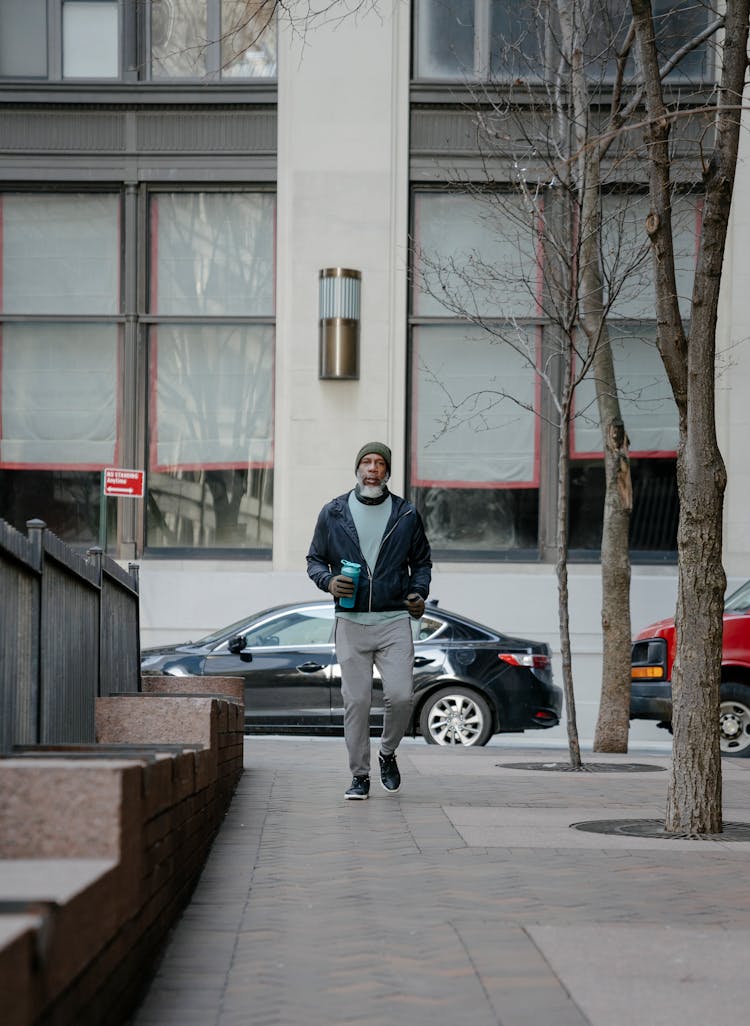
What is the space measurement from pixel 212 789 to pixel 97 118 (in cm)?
1556

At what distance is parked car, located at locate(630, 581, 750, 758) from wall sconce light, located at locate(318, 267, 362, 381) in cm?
612

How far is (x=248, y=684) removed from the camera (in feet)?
53.7

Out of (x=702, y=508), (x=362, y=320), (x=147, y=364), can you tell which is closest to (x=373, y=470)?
(x=702, y=508)

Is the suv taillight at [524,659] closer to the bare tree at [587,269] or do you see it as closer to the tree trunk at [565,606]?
the bare tree at [587,269]

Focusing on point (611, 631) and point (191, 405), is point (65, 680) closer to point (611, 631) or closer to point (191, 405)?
point (611, 631)

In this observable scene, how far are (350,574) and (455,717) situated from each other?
661 cm

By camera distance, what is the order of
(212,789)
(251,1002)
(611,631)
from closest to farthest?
(251,1002) → (212,789) → (611,631)

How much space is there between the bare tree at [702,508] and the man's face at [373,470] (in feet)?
6.80

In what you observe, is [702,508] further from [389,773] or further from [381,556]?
[389,773]

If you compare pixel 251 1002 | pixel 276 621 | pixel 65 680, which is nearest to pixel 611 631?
pixel 276 621

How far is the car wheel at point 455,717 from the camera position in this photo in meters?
16.0

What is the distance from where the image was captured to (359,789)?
385 inches

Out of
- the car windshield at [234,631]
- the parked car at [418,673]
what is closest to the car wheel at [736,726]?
the parked car at [418,673]

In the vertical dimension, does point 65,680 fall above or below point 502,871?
above
